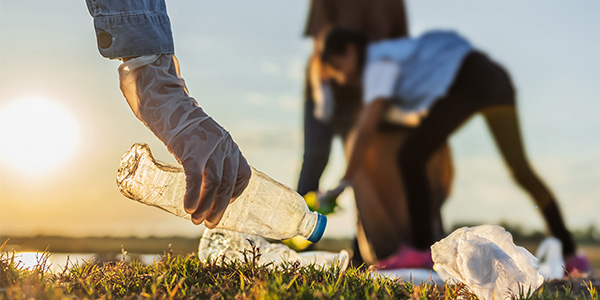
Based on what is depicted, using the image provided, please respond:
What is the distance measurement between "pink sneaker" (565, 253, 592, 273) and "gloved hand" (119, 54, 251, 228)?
13.2 ft

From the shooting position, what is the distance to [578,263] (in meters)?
4.72

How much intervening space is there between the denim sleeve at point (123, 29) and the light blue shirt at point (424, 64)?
3469 mm

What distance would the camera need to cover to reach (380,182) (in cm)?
598

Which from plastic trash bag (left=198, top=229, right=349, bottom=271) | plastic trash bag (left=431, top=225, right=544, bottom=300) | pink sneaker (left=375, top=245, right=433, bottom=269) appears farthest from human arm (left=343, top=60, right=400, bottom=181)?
plastic trash bag (left=431, top=225, right=544, bottom=300)

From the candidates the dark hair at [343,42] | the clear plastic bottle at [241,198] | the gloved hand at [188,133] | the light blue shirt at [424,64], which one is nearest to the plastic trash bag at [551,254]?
the light blue shirt at [424,64]

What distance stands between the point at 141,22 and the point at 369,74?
3558 mm

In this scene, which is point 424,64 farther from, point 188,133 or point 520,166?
point 188,133

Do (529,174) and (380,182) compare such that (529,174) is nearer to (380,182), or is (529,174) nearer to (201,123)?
(380,182)

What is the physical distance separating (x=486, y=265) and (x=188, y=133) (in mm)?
1201

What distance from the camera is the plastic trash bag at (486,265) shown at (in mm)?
1790

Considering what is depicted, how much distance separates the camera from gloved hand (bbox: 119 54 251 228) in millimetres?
1902

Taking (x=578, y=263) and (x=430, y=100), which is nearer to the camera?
(x=578, y=263)

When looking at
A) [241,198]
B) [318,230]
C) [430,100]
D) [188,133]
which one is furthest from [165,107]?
[430,100]

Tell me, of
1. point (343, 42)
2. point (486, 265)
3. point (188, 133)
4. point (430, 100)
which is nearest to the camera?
point (486, 265)
